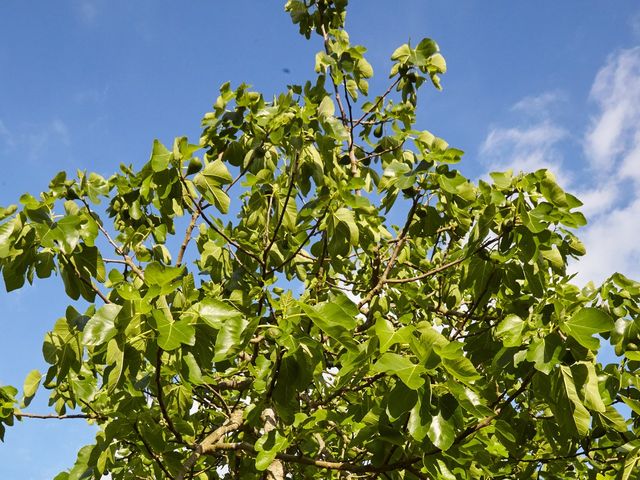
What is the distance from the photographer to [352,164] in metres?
4.74

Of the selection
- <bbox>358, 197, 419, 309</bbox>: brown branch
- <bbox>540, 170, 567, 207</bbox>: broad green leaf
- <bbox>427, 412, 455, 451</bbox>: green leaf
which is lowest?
<bbox>427, 412, 455, 451</bbox>: green leaf

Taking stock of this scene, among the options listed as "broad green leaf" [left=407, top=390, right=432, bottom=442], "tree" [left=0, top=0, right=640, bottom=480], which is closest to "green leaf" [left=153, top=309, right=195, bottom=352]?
"tree" [left=0, top=0, right=640, bottom=480]

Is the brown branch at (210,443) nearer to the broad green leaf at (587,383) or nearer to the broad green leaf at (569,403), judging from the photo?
the broad green leaf at (569,403)

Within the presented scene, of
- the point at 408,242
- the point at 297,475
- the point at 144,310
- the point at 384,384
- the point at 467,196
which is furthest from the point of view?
the point at 408,242

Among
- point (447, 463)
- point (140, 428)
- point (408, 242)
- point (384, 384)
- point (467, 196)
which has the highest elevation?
point (408, 242)

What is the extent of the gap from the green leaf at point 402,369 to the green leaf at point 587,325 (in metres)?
0.69

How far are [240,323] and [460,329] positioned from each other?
2.13 m

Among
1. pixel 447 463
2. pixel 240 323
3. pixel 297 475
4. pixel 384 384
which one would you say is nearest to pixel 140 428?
pixel 240 323

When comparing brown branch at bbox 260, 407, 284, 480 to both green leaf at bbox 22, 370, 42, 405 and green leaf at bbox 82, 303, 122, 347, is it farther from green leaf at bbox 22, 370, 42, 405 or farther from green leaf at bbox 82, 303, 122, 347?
green leaf at bbox 82, 303, 122, 347

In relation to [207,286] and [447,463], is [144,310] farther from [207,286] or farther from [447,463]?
[207,286]

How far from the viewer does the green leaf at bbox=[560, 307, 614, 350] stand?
7.43 ft

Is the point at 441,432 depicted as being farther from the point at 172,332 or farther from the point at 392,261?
the point at 392,261

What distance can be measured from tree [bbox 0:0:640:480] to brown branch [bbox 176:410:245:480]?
0.01 m

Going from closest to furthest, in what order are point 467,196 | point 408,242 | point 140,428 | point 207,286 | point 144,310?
point 144,310
point 140,428
point 467,196
point 207,286
point 408,242
